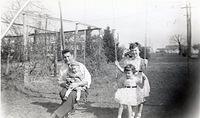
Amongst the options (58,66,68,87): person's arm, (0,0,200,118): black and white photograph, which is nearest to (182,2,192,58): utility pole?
(0,0,200,118): black and white photograph

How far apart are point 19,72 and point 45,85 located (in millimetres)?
626

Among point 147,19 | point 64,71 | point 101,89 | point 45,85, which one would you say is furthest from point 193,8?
point 45,85

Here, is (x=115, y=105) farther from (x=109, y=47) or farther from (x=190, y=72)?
(x=109, y=47)

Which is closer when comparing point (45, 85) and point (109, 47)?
point (45, 85)

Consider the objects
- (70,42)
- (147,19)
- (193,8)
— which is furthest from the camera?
(70,42)

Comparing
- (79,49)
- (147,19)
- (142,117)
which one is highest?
(147,19)

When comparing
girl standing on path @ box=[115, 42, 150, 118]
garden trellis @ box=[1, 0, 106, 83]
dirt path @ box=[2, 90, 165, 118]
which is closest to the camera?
girl standing on path @ box=[115, 42, 150, 118]

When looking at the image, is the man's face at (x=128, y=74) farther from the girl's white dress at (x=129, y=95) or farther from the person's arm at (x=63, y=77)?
the person's arm at (x=63, y=77)

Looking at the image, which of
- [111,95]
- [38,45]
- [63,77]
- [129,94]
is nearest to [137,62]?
[129,94]

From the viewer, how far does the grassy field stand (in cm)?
340

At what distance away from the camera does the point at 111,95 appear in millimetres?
4664

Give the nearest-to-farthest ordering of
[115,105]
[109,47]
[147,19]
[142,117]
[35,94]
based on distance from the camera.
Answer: [142,117] < [147,19] < [115,105] < [35,94] < [109,47]

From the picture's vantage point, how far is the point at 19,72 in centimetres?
486

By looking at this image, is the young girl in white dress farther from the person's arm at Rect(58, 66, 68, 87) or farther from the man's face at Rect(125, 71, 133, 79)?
the person's arm at Rect(58, 66, 68, 87)
